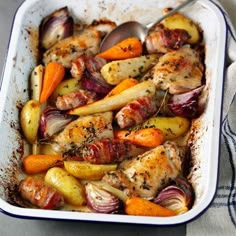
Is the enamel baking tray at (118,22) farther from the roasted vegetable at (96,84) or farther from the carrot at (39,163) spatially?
the roasted vegetable at (96,84)

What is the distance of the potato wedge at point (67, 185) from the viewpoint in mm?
2105

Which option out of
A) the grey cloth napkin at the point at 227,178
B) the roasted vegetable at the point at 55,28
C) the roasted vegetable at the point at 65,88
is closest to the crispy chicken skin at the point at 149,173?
the grey cloth napkin at the point at 227,178

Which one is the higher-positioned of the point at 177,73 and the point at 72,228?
the point at 177,73

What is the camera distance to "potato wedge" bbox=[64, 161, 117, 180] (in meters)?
2.14

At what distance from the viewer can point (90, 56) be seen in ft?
8.15

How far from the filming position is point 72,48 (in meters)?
2.48

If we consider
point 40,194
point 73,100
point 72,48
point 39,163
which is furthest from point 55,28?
point 40,194

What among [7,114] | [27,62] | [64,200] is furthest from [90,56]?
[64,200]

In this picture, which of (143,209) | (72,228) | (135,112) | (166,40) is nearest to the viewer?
(143,209)

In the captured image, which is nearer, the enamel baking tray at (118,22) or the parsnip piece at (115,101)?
the enamel baking tray at (118,22)

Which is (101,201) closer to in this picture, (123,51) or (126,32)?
(123,51)

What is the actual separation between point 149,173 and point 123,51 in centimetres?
58

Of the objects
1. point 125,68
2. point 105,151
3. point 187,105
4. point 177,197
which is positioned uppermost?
point 125,68

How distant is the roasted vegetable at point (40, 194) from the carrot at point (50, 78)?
0.37 m
